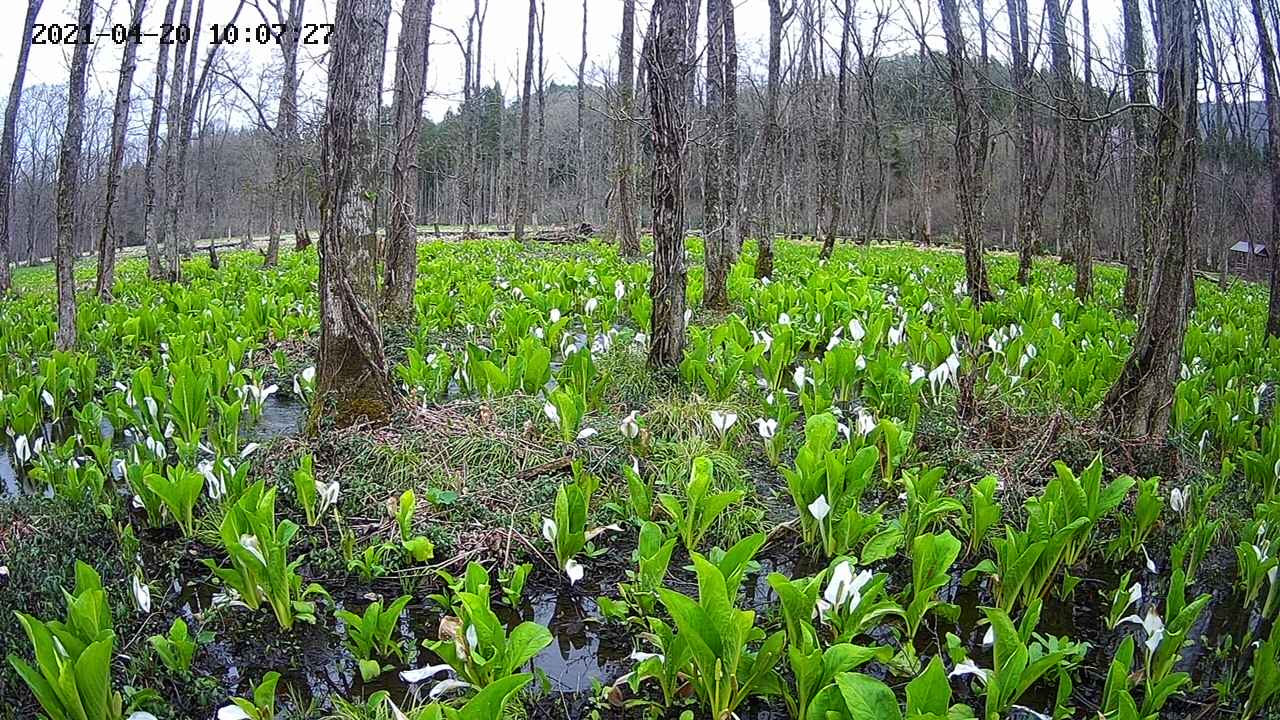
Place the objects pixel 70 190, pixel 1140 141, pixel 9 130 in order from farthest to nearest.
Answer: pixel 9 130 → pixel 1140 141 → pixel 70 190

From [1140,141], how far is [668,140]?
17.9ft

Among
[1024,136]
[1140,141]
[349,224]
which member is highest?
[1024,136]

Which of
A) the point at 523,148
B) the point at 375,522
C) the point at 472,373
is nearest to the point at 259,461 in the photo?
the point at 375,522

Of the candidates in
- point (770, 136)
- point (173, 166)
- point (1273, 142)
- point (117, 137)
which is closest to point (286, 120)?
point (173, 166)

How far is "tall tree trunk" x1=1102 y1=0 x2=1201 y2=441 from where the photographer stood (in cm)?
430

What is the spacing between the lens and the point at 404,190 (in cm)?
A: 837

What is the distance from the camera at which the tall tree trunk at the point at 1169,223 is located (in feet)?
14.1

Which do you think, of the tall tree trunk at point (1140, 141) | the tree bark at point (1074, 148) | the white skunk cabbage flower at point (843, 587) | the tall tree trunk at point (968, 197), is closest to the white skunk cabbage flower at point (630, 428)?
the white skunk cabbage flower at point (843, 587)

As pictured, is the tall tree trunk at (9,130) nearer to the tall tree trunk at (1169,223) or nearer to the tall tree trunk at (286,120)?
the tall tree trunk at (286,120)

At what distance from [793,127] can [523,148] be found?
7.52m

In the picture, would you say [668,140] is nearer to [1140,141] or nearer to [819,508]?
[819,508]

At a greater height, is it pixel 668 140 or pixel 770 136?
pixel 770 136

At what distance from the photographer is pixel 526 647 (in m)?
2.52

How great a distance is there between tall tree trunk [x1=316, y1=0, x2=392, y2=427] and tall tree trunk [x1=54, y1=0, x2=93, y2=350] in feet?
11.2
